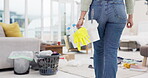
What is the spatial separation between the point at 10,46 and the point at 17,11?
454cm

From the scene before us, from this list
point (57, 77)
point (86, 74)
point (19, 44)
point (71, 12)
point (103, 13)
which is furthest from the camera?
point (71, 12)

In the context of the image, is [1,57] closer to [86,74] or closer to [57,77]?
[57,77]

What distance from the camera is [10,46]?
2.63 metres

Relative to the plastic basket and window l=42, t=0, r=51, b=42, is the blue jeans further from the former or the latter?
window l=42, t=0, r=51, b=42

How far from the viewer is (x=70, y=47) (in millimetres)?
5555

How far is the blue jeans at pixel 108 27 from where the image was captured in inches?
49.3

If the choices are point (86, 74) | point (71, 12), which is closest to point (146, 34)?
point (71, 12)

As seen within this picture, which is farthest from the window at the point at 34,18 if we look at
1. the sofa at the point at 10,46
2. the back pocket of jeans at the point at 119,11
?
the back pocket of jeans at the point at 119,11

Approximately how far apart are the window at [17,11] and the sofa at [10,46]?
13.7 feet

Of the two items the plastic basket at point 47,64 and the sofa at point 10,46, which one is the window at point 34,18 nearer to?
the sofa at point 10,46

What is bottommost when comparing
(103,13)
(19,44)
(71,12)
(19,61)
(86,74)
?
(86,74)

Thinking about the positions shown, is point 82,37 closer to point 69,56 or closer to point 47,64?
point 47,64

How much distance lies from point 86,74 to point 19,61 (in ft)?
3.19

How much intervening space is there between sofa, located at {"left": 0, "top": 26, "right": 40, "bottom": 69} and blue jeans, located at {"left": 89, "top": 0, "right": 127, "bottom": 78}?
1.65 meters
